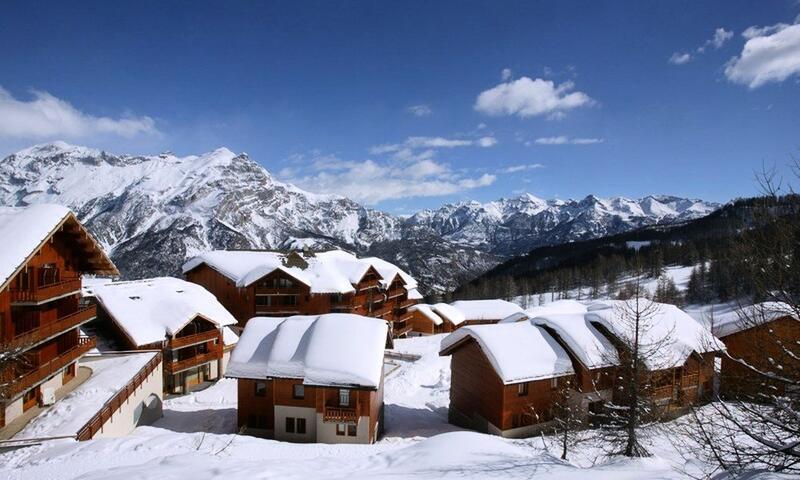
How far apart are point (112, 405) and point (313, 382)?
32.4 ft

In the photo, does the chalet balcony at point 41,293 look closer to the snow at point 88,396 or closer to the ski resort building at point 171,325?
the snow at point 88,396

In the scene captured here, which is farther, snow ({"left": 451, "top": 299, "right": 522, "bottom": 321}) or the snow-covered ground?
snow ({"left": 451, "top": 299, "right": 522, "bottom": 321})

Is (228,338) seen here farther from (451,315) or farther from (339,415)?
(451,315)

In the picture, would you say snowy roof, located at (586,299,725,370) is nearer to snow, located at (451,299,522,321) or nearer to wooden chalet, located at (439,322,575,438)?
wooden chalet, located at (439,322,575,438)

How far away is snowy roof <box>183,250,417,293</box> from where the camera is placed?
5178 cm

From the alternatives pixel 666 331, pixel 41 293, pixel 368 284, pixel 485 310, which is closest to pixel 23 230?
pixel 41 293

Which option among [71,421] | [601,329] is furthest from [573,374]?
[71,421]

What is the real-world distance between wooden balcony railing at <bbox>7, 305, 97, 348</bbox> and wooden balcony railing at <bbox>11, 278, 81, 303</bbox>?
1.42m

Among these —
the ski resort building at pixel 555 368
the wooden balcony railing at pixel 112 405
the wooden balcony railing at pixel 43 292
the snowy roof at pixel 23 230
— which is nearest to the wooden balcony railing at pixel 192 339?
the wooden balcony railing at pixel 112 405

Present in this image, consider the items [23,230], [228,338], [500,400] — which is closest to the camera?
[23,230]

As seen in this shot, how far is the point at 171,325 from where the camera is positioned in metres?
34.7

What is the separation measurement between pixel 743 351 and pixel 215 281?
5315cm

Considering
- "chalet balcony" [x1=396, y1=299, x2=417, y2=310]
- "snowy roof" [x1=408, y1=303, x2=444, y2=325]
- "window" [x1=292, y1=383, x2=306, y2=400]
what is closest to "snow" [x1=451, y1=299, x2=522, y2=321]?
"snowy roof" [x1=408, y1=303, x2=444, y2=325]

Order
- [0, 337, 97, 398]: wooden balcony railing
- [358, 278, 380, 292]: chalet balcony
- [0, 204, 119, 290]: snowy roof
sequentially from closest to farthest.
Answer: [0, 204, 119, 290]: snowy roof
[0, 337, 97, 398]: wooden balcony railing
[358, 278, 380, 292]: chalet balcony
